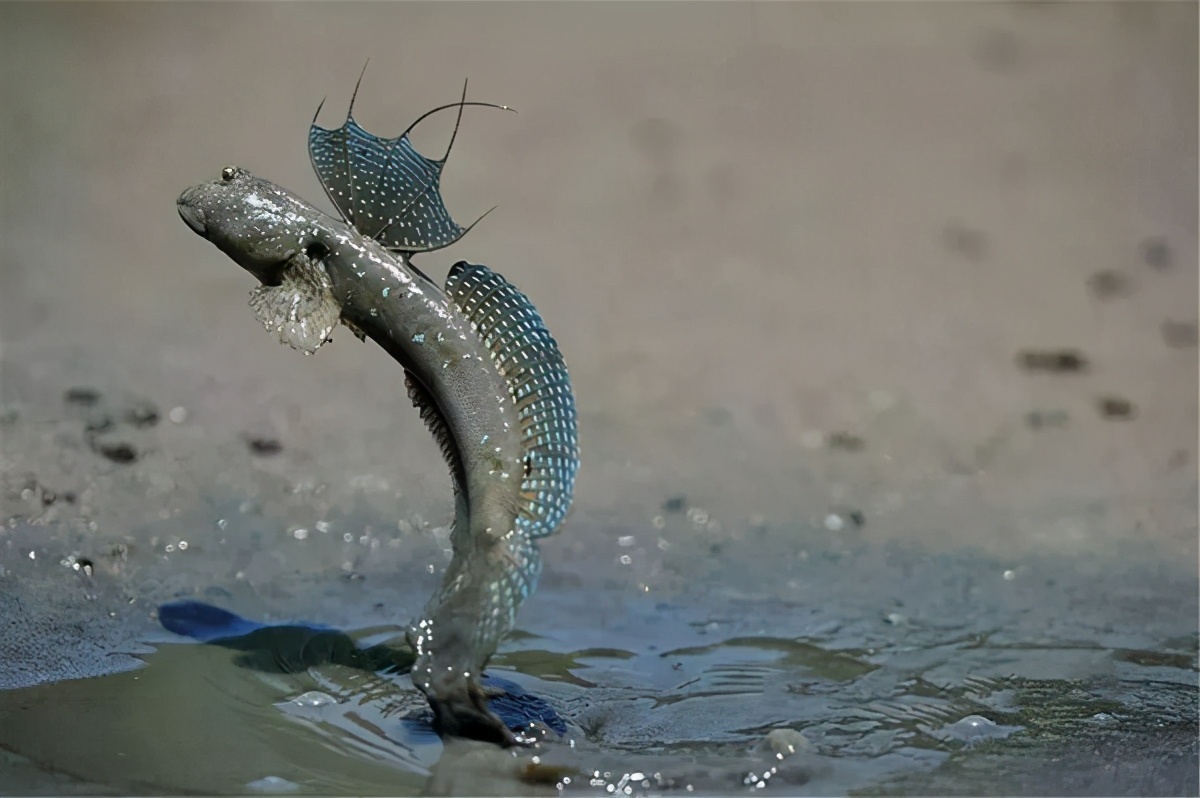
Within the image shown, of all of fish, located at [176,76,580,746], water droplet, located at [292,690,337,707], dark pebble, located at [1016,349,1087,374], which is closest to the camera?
fish, located at [176,76,580,746]

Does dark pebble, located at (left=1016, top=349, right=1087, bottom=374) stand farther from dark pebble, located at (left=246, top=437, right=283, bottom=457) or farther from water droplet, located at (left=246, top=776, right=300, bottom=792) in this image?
water droplet, located at (left=246, top=776, right=300, bottom=792)

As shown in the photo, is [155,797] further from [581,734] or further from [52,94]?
[52,94]

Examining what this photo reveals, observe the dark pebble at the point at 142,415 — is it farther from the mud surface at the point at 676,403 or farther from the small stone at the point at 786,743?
the small stone at the point at 786,743

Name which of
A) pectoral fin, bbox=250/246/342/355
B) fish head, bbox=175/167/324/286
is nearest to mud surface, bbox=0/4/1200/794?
pectoral fin, bbox=250/246/342/355

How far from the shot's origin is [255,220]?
2.59 meters

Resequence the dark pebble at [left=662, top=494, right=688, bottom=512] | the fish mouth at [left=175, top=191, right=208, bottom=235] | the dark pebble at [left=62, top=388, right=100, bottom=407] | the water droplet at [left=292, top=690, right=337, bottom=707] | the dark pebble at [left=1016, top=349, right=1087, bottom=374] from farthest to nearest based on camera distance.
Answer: the dark pebble at [left=1016, top=349, right=1087, bottom=374]
the dark pebble at [left=62, top=388, right=100, bottom=407]
the dark pebble at [left=662, top=494, right=688, bottom=512]
the water droplet at [left=292, top=690, right=337, bottom=707]
the fish mouth at [left=175, top=191, right=208, bottom=235]

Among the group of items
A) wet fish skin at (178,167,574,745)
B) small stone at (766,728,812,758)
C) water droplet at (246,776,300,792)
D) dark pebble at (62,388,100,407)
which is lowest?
water droplet at (246,776,300,792)

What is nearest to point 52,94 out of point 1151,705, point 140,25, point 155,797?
point 140,25

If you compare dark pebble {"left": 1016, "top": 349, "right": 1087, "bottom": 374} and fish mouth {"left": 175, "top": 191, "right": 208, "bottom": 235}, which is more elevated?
dark pebble {"left": 1016, "top": 349, "right": 1087, "bottom": 374}

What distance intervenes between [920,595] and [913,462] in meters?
0.83

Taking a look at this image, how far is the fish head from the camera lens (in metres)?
2.57

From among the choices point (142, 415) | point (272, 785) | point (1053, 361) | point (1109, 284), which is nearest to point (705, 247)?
point (1053, 361)

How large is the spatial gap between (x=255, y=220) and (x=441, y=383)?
0.51 meters

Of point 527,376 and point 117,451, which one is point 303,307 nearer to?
point 527,376
